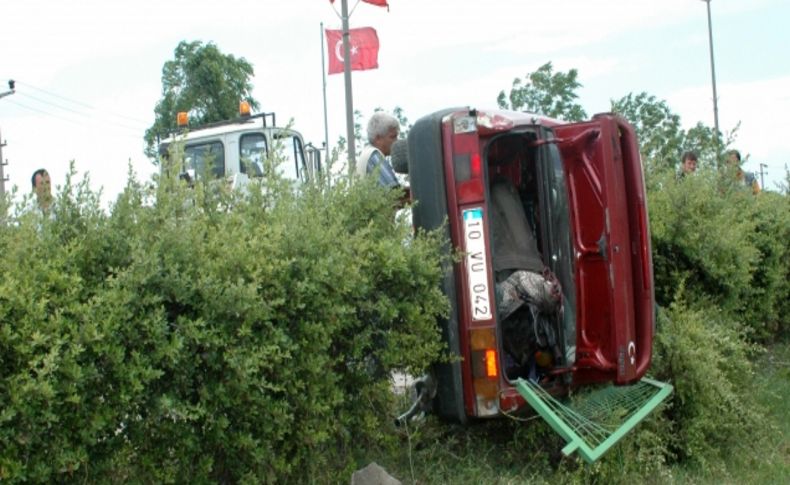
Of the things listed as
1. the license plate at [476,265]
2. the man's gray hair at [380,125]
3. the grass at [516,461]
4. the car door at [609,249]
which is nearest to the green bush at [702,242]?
the grass at [516,461]

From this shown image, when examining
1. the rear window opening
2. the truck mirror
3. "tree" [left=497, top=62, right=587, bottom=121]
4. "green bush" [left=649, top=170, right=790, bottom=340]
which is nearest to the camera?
the rear window opening

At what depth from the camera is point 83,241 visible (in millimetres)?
4230

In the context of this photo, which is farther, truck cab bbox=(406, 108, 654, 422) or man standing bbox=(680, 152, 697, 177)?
man standing bbox=(680, 152, 697, 177)

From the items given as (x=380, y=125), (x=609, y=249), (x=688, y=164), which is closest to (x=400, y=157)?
(x=380, y=125)

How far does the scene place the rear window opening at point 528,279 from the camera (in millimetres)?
6176

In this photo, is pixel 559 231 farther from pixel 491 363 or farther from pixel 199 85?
pixel 199 85

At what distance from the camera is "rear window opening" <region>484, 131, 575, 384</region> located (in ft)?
20.3

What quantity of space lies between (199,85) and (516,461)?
3844 cm

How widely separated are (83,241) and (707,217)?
242 inches

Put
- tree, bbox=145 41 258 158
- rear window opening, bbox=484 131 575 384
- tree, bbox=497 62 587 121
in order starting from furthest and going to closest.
A: tree, bbox=145 41 258 158
tree, bbox=497 62 587 121
rear window opening, bbox=484 131 575 384

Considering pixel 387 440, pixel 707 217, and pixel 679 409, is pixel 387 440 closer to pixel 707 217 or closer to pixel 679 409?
pixel 679 409

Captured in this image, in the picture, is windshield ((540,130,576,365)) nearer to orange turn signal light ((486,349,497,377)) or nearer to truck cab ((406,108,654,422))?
Result: truck cab ((406,108,654,422))

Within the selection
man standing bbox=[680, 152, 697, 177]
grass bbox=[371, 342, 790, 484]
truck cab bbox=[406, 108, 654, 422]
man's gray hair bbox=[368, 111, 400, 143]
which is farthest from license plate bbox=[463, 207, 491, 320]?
man standing bbox=[680, 152, 697, 177]

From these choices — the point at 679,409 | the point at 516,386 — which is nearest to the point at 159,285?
the point at 516,386
